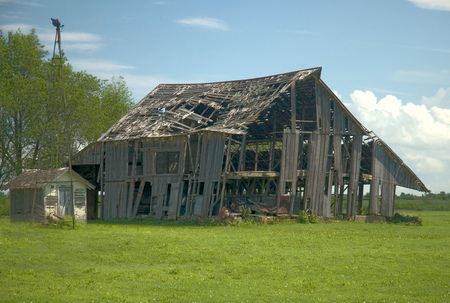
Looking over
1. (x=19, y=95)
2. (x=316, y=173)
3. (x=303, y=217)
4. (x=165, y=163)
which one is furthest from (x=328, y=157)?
(x=19, y=95)

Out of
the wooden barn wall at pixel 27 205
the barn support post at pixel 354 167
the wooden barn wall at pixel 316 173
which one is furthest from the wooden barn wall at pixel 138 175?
the barn support post at pixel 354 167

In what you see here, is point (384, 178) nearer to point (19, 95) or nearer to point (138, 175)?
point (138, 175)

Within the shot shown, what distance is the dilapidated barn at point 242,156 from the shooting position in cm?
4088

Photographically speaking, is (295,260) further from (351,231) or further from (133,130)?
(133,130)

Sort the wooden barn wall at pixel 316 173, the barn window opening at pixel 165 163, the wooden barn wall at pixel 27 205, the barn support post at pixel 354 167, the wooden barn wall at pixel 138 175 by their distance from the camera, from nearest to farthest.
→ the wooden barn wall at pixel 27 205, the wooden barn wall at pixel 316 173, the wooden barn wall at pixel 138 175, the barn window opening at pixel 165 163, the barn support post at pixel 354 167

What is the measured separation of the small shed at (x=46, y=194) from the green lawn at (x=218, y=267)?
7.43 meters

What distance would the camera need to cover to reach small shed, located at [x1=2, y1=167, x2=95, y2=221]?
3850 centimetres

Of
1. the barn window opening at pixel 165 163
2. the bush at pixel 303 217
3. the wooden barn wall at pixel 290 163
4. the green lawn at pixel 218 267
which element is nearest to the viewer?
the green lawn at pixel 218 267

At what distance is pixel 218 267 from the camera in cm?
2116

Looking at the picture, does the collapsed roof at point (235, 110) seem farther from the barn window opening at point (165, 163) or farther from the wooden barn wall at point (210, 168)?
the barn window opening at point (165, 163)

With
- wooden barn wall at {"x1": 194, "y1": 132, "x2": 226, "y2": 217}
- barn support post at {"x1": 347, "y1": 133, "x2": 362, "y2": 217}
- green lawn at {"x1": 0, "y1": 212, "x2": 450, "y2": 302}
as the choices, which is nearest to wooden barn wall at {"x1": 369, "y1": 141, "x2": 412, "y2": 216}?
barn support post at {"x1": 347, "y1": 133, "x2": 362, "y2": 217}

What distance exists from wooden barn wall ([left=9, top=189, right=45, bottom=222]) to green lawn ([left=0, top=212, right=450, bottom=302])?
24.3 ft

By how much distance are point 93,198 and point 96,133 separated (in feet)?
46.1

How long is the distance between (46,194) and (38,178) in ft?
4.86
